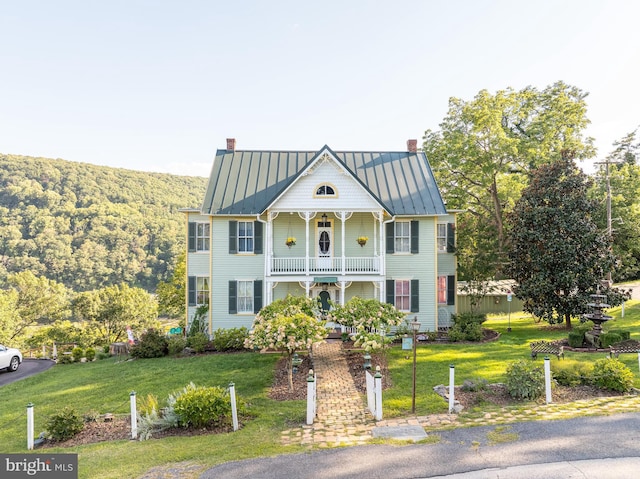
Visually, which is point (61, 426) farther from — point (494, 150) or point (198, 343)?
point (494, 150)

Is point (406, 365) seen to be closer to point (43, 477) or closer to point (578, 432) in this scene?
point (578, 432)

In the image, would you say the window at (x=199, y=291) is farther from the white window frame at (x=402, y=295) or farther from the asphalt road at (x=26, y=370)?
the white window frame at (x=402, y=295)

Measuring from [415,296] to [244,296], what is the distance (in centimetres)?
844

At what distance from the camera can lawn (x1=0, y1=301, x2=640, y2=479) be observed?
7.11m

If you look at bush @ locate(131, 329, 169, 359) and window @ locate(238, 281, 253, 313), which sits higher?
window @ locate(238, 281, 253, 313)

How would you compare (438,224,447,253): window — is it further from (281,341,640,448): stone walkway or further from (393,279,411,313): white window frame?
(281,341,640,448): stone walkway

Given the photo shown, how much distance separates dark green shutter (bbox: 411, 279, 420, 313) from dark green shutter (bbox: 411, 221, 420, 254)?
60.9 inches

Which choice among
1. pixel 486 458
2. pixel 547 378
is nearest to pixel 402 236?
pixel 547 378

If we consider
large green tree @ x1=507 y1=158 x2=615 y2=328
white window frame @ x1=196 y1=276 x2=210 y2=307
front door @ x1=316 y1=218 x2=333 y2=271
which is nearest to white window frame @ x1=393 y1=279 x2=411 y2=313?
front door @ x1=316 y1=218 x2=333 y2=271

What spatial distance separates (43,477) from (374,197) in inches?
574

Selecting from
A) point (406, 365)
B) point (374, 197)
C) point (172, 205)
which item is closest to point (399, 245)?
point (374, 197)

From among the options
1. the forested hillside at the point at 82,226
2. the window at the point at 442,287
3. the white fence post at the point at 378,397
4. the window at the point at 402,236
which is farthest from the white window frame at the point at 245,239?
the forested hillside at the point at 82,226

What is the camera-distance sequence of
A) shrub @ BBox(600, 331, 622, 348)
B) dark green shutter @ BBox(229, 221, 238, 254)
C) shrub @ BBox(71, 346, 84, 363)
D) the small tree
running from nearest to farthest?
the small tree
shrub @ BBox(600, 331, 622, 348)
shrub @ BBox(71, 346, 84, 363)
dark green shutter @ BBox(229, 221, 238, 254)

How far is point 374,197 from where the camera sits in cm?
1780
